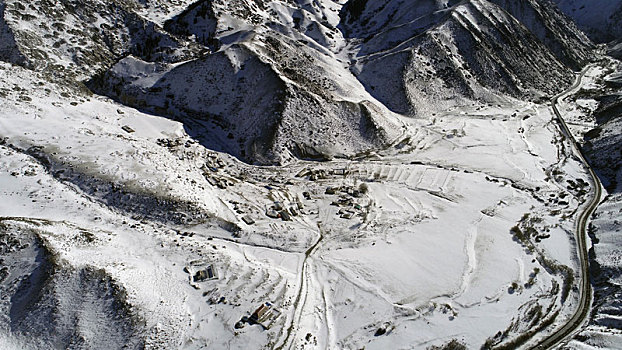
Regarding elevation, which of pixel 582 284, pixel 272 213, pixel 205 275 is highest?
pixel 582 284

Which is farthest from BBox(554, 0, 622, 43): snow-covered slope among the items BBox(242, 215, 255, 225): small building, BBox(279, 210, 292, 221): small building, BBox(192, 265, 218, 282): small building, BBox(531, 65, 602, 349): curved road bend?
BBox(192, 265, 218, 282): small building

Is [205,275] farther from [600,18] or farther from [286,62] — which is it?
[600,18]

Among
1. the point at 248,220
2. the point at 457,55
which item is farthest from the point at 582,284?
the point at 457,55

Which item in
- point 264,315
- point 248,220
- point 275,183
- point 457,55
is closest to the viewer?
point 264,315

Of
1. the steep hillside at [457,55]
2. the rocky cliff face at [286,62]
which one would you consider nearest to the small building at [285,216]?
the rocky cliff face at [286,62]

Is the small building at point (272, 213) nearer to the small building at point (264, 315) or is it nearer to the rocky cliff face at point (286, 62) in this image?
the rocky cliff face at point (286, 62)

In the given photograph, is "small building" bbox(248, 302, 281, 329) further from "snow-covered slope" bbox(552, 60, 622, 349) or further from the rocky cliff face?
the rocky cliff face
